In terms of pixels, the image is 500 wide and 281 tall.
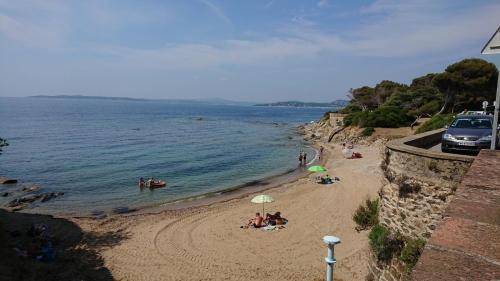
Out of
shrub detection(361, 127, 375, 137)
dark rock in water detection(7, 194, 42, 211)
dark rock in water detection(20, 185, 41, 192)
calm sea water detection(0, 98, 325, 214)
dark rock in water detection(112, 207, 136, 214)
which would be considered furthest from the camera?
shrub detection(361, 127, 375, 137)

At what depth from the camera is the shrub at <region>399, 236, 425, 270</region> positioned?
330 inches

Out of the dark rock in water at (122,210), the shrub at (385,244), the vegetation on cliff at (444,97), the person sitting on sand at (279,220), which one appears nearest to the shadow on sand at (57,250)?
the dark rock in water at (122,210)

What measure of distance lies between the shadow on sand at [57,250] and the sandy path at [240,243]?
75 cm

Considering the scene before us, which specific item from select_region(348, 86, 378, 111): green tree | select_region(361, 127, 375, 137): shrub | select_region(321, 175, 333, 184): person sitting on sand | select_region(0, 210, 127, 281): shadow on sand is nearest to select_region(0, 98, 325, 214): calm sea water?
select_region(0, 210, 127, 281): shadow on sand

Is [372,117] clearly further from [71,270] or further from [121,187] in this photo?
[71,270]

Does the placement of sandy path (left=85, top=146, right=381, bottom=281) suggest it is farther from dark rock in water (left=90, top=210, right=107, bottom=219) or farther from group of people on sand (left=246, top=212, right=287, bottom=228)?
dark rock in water (left=90, top=210, right=107, bottom=219)

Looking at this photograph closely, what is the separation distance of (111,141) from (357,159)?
38.0 metres

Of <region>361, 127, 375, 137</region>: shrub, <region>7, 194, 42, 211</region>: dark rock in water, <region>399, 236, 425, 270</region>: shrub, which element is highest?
<region>399, 236, 425, 270</region>: shrub

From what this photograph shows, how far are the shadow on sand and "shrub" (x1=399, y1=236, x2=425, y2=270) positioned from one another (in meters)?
11.2

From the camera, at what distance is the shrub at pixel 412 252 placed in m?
8.38

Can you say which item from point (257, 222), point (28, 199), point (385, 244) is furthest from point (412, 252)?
point (28, 199)

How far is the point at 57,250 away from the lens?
669 inches

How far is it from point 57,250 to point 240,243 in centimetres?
874

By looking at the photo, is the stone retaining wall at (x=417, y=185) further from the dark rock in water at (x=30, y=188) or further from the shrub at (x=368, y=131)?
the shrub at (x=368, y=131)
